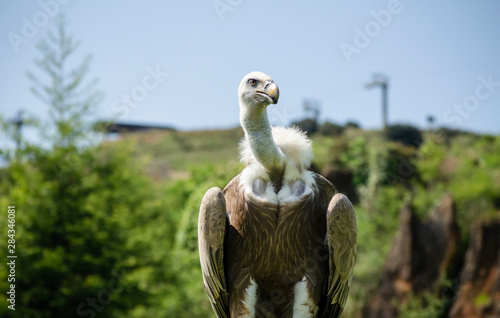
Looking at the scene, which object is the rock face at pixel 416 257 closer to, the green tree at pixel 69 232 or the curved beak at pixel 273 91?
the green tree at pixel 69 232

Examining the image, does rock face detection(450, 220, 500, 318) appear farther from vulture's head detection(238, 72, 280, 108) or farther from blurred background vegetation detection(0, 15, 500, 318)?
vulture's head detection(238, 72, 280, 108)

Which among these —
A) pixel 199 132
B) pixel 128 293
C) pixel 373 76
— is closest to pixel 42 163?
pixel 128 293

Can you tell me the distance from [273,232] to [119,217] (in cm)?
825

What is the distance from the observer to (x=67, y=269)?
10148 millimetres

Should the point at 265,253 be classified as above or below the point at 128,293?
above

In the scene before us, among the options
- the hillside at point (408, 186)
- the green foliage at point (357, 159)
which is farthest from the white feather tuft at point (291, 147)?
the green foliage at point (357, 159)

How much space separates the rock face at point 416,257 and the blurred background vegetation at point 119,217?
0.42 m

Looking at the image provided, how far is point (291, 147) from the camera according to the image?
350 cm

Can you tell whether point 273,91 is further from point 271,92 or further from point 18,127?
point 18,127

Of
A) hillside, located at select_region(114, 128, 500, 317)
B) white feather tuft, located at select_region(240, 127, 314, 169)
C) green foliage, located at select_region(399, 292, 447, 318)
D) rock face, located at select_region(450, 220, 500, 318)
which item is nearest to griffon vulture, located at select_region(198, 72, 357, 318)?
white feather tuft, located at select_region(240, 127, 314, 169)

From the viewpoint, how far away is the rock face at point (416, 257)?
13195 millimetres

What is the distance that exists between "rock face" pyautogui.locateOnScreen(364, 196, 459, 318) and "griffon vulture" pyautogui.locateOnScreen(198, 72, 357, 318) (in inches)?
417

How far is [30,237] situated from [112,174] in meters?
3.01

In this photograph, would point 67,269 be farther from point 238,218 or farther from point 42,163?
point 238,218
